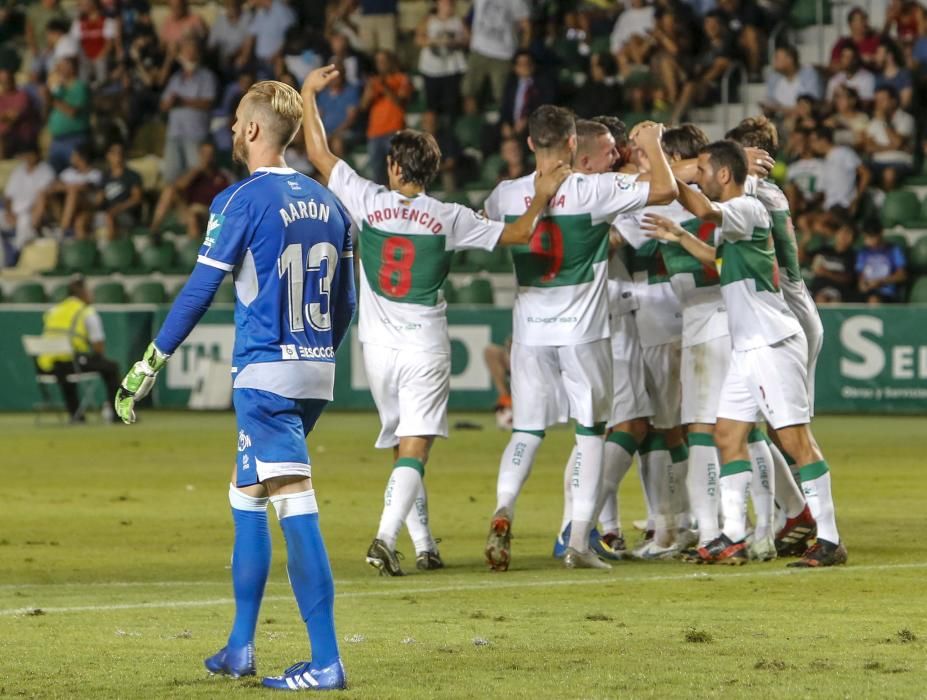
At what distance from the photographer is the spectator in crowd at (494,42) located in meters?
25.2

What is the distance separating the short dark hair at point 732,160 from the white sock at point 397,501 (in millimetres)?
2434

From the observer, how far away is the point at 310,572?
20.3ft

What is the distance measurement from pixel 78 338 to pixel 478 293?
5463 millimetres

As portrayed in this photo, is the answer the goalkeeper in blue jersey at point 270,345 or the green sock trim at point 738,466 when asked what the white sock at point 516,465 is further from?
the goalkeeper in blue jersey at point 270,345

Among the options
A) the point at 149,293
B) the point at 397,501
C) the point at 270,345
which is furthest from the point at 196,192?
the point at 270,345

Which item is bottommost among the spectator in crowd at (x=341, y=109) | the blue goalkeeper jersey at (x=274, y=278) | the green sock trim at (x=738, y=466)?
the green sock trim at (x=738, y=466)

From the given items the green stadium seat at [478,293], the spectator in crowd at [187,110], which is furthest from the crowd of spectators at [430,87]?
the green stadium seat at [478,293]

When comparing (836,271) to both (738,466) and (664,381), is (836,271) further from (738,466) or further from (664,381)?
(738,466)

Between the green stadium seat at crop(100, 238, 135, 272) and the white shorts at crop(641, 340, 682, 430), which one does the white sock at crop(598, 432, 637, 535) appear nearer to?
the white shorts at crop(641, 340, 682, 430)

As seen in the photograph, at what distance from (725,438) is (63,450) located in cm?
1036

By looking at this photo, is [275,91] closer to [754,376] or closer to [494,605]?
[494,605]

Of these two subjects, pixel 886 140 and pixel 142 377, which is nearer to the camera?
pixel 142 377

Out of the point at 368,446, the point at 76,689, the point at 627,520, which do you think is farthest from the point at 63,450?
the point at 76,689

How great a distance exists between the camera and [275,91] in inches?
251
